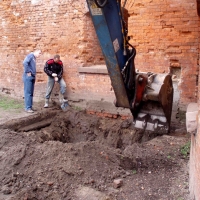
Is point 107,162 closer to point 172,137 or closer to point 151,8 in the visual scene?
point 172,137

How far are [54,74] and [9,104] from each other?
205cm

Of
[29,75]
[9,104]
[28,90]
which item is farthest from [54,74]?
[9,104]

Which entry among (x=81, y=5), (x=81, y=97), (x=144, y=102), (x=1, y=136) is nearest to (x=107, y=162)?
(x=144, y=102)

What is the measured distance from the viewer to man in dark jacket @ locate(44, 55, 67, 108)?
8.36m

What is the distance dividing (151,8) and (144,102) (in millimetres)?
2279

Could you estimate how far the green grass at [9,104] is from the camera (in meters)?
8.96

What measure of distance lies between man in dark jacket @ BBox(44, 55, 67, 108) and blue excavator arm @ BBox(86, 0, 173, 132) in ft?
10.7

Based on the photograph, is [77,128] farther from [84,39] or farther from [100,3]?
[100,3]

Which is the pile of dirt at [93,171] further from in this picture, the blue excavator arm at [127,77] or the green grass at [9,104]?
the green grass at [9,104]

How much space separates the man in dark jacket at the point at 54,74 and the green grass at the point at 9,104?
3.43 feet

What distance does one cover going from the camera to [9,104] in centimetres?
936

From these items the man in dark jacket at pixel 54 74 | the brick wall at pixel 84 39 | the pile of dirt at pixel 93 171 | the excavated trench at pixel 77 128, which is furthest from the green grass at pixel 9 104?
the pile of dirt at pixel 93 171

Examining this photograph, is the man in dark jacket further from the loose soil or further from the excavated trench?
the loose soil

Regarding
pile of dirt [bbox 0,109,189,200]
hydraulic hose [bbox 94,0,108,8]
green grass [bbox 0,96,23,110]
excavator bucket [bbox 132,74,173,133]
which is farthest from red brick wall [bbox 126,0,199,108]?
green grass [bbox 0,96,23,110]
